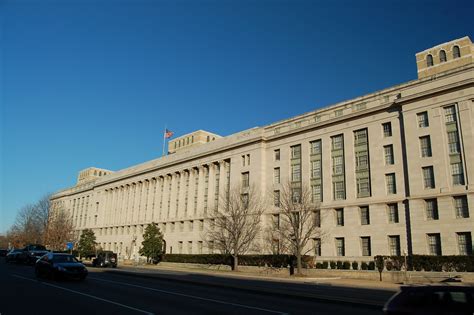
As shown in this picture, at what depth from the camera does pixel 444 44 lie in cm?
5231

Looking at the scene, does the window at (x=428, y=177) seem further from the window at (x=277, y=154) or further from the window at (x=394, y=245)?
the window at (x=277, y=154)

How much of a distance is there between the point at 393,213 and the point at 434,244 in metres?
5.18

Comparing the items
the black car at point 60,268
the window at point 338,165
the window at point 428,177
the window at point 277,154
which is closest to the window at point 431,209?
the window at point 428,177

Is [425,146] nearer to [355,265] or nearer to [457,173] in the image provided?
[457,173]

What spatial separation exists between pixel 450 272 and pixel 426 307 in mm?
30178

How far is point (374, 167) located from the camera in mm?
Result: 42188

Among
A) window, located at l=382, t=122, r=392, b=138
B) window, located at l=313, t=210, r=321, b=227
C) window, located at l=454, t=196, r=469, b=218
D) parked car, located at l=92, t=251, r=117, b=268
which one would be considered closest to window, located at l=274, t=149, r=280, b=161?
window, located at l=313, t=210, r=321, b=227

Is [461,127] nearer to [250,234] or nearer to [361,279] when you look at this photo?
[361,279]

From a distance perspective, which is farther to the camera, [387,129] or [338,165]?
[338,165]

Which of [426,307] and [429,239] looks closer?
[426,307]

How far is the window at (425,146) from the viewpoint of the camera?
126ft

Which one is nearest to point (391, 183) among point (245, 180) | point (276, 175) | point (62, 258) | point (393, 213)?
point (393, 213)

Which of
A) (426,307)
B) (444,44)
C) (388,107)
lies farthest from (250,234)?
(426,307)

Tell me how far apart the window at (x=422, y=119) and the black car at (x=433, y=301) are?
3535 cm
